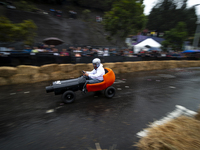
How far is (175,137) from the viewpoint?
1727 millimetres

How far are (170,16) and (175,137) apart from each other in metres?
46.9

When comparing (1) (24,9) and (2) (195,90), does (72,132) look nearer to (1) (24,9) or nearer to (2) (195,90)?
(2) (195,90)

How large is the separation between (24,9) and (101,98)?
29.6 metres

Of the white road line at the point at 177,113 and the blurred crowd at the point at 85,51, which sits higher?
the blurred crowd at the point at 85,51

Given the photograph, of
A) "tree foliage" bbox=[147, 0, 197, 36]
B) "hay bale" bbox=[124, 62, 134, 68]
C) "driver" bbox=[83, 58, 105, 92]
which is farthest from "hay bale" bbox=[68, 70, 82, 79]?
"tree foliage" bbox=[147, 0, 197, 36]

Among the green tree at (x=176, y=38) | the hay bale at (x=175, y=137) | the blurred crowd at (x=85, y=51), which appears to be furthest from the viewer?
the green tree at (x=176, y=38)

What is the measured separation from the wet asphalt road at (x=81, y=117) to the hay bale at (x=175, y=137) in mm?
731

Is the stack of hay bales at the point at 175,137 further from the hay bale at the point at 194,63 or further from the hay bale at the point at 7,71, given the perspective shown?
the hay bale at the point at 194,63

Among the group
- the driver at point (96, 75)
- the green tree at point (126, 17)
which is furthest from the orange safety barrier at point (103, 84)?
the green tree at point (126, 17)

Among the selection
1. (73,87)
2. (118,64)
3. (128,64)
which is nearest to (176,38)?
(128,64)

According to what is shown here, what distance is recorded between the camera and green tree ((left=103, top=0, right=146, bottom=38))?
1430 cm

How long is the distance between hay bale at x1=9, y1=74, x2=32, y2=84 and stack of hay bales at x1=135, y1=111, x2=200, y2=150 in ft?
21.2

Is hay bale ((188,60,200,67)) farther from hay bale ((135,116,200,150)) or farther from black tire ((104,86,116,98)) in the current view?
hay bale ((135,116,200,150))

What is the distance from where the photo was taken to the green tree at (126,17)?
14.3m
